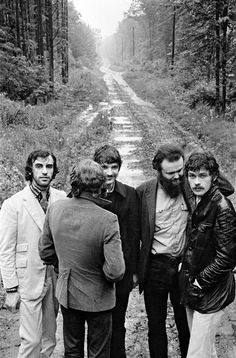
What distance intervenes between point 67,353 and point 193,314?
42.2 inches

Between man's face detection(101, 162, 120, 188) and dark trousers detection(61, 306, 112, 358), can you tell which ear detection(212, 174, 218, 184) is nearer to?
man's face detection(101, 162, 120, 188)

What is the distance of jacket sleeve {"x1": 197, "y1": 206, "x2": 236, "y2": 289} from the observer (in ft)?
9.78

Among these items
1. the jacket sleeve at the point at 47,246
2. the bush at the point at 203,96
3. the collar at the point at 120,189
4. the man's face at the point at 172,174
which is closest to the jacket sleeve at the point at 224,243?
the man's face at the point at 172,174

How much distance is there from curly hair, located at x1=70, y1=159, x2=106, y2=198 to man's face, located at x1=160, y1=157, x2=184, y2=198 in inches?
29.7

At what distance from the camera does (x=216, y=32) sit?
1589 cm

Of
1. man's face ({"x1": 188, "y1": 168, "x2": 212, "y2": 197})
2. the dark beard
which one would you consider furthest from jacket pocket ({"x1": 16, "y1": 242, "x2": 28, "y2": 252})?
man's face ({"x1": 188, "y1": 168, "x2": 212, "y2": 197})

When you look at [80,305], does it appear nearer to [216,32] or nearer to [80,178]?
Result: [80,178]

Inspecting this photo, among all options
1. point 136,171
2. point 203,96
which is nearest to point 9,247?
point 136,171

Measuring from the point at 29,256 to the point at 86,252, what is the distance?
0.93 metres

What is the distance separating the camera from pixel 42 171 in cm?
368

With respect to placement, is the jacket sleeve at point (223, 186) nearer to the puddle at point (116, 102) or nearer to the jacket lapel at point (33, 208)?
the jacket lapel at point (33, 208)

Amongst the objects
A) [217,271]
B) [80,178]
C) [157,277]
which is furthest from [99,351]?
[80,178]

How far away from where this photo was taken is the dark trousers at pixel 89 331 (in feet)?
10.2

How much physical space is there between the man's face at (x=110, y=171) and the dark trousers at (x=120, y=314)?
0.86 metres
